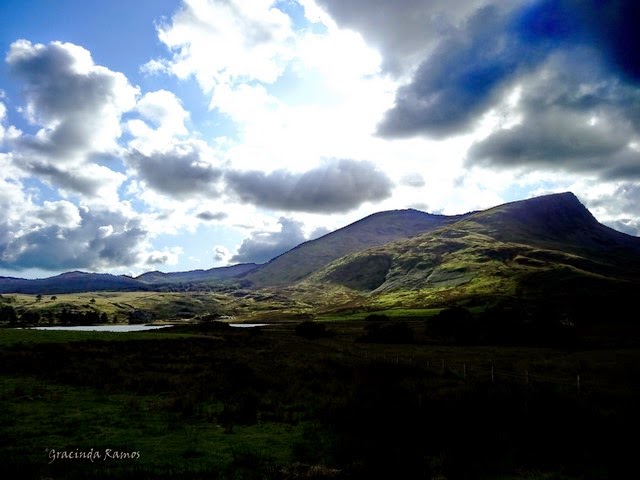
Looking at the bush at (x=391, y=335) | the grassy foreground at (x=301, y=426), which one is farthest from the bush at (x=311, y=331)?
the grassy foreground at (x=301, y=426)

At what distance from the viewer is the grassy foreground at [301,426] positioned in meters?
17.1

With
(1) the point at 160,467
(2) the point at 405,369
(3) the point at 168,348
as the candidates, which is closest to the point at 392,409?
(1) the point at 160,467

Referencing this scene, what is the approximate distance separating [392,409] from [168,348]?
167 feet

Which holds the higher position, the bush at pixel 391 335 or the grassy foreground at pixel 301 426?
the grassy foreground at pixel 301 426

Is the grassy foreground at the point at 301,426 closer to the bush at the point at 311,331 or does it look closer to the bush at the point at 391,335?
the bush at the point at 391,335

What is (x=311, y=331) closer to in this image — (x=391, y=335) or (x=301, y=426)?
(x=391, y=335)

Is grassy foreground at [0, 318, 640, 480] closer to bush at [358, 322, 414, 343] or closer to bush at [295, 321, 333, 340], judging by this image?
bush at [358, 322, 414, 343]

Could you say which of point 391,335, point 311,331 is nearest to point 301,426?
point 391,335

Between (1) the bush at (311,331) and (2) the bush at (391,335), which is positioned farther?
(1) the bush at (311,331)

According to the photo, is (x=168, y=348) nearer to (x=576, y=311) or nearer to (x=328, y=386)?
(x=328, y=386)

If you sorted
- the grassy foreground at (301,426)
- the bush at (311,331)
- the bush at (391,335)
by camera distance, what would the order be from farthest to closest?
the bush at (311,331) → the bush at (391,335) → the grassy foreground at (301,426)

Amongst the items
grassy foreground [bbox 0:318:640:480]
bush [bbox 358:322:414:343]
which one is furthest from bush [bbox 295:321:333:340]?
grassy foreground [bbox 0:318:640:480]

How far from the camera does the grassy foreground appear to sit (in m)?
17.1

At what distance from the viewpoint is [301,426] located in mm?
24516
